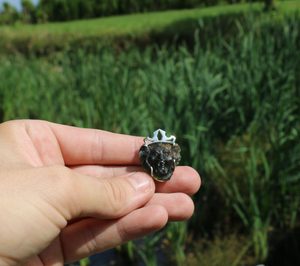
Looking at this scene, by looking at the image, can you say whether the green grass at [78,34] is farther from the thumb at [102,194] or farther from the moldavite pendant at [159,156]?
the thumb at [102,194]

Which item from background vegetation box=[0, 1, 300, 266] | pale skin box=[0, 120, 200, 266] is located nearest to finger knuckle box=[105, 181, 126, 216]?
pale skin box=[0, 120, 200, 266]

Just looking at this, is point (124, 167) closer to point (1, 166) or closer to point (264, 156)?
→ point (1, 166)

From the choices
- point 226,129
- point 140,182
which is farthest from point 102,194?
point 226,129

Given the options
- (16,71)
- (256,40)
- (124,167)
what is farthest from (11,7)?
(124,167)

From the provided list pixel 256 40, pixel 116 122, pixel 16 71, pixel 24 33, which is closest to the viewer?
pixel 116 122

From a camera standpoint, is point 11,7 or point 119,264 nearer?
point 119,264

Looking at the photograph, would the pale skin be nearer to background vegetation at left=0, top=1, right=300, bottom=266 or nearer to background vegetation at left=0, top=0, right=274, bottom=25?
background vegetation at left=0, top=1, right=300, bottom=266

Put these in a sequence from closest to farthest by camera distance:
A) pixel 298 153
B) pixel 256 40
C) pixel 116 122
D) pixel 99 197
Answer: pixel 99 197 < pixel 298 153 < pixel 116 122 < pixel 256 40
